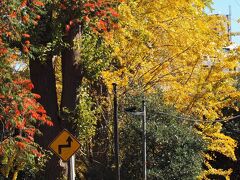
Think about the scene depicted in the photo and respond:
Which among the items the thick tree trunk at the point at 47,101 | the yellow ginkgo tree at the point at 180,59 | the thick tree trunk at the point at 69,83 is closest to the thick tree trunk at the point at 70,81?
the thick tree trunk at the point at 69,83

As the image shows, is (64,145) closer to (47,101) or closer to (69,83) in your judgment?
(69,83)

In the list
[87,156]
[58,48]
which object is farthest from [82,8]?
[87,156]

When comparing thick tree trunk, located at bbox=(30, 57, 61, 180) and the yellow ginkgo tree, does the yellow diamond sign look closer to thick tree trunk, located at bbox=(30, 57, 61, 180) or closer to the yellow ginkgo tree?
thick tree trunk, located at bbox=(30, 57, 61, 180)

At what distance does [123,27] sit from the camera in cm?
2066

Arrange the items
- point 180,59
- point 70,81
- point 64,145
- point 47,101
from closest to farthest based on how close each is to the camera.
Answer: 1. point 64,145
2. point 70,81
3. point 47,101
4. point 180,59

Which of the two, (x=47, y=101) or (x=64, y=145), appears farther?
(x=47, y=101)

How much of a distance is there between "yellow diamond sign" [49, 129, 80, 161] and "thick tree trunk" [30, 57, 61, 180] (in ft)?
14.0

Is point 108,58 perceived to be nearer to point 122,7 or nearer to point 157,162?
point 122,7

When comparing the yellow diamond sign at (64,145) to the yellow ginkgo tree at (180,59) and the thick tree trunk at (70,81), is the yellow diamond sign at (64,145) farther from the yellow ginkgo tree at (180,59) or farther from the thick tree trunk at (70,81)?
the yellow ginkgo tree at (180,59)

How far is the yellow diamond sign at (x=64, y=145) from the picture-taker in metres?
15.4

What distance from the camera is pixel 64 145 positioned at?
15.5 meters

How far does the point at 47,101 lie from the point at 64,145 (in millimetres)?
4814

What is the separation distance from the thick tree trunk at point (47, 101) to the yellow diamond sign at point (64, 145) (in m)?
4.26

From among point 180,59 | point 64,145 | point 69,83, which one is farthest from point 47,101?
point 180,59
